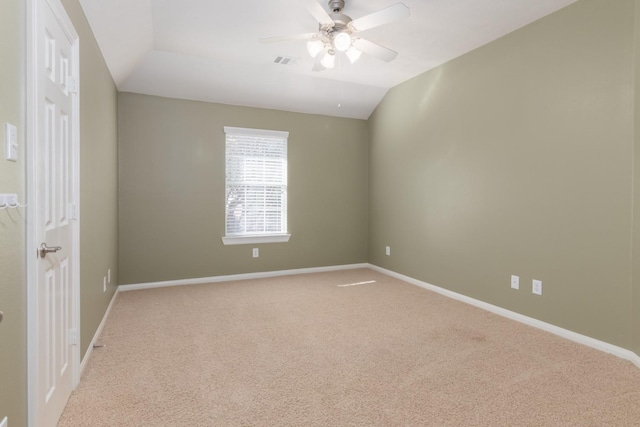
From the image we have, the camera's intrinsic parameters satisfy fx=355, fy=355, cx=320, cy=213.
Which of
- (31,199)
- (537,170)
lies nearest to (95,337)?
(31,199)

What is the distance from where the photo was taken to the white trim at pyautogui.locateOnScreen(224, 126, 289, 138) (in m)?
4.70

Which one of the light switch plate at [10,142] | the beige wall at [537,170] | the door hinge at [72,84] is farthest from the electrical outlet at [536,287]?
the door hinge at [72,84]

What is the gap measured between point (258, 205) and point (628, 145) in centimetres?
392

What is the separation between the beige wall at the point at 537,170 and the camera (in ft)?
8.41

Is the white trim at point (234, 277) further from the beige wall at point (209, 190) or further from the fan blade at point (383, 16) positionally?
the fan blade at point (383, 16)

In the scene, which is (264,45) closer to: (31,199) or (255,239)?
(255,239)

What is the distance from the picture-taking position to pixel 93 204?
2664mm

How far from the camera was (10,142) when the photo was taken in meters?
1.21

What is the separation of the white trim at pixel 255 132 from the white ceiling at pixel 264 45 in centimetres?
34

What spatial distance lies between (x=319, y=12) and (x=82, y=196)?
1.97 m

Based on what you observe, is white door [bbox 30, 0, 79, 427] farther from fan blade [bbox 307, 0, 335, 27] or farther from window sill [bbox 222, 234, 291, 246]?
window sill [bbox 222, 234, 291, 246]

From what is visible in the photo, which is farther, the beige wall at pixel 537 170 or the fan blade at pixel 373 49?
the fan blade at pixel 373 49

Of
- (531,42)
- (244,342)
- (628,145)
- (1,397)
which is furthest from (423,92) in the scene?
(1,397)

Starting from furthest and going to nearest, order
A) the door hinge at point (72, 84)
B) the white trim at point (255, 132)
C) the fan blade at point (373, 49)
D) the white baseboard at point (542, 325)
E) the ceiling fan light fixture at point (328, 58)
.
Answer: the white trim at point (255, 132), the ceiling fan light fixture at point (328, 58), the fan blade at point (373, 49), the white baseboard at point (542, 325), the door hinge at point (72, 84)
